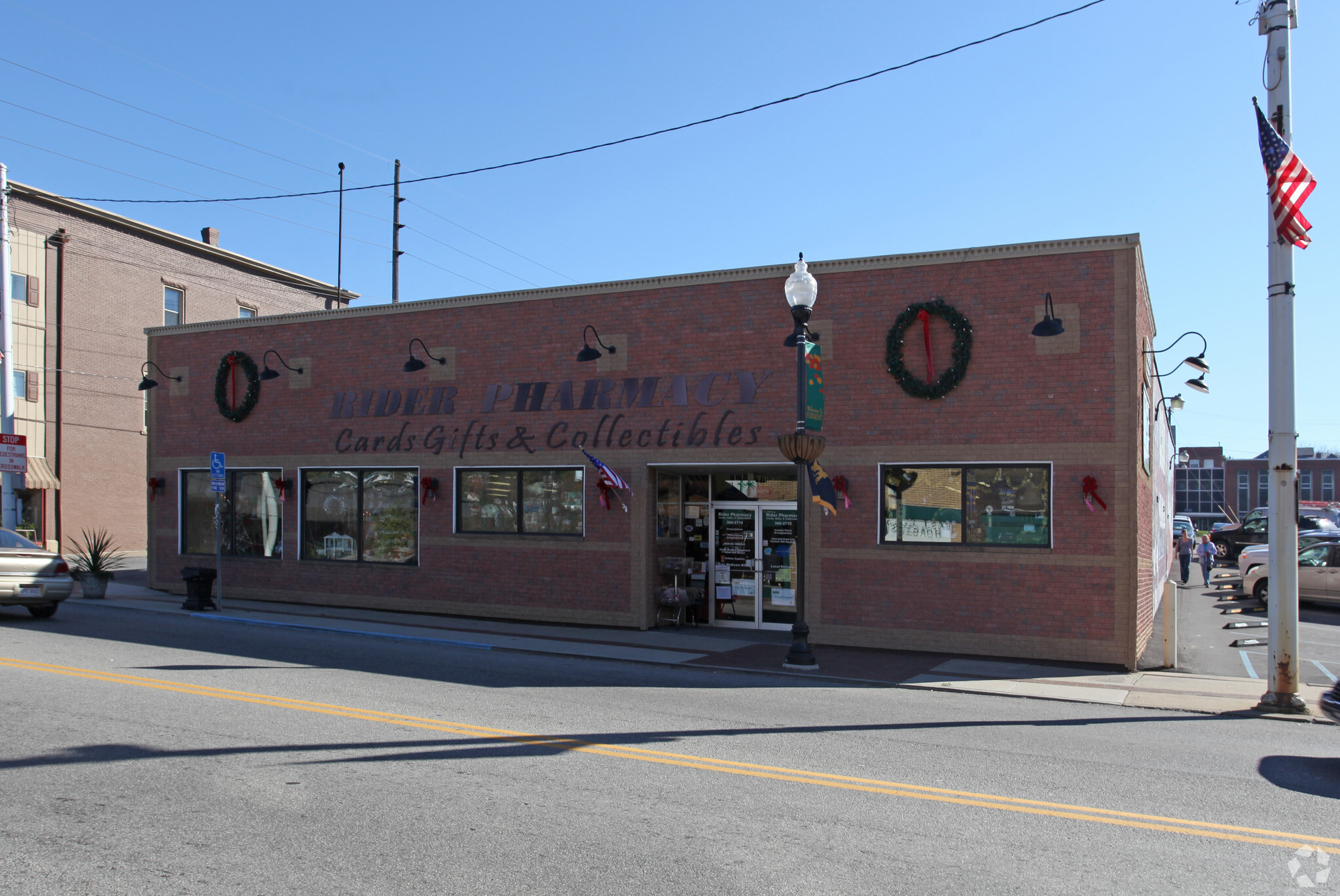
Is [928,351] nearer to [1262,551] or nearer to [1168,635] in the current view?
[1168,635]

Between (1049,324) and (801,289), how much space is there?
3.93 meters

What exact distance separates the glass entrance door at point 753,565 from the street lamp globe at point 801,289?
16.1 ft

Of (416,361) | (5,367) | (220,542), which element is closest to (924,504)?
(416,361)

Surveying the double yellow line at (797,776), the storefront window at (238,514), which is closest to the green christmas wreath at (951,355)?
the double yellow line at (797,776)

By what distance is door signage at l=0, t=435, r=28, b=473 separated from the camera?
20.6 metres

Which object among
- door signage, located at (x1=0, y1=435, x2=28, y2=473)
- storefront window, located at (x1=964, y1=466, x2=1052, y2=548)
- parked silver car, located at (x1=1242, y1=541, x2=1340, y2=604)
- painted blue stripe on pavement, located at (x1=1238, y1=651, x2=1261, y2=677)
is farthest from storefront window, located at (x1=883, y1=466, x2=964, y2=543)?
door signage, located at (x1=0, y1=435, x2=28, y2=473)

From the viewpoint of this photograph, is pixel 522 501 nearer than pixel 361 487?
Yes

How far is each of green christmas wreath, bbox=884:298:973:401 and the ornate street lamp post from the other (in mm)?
2372

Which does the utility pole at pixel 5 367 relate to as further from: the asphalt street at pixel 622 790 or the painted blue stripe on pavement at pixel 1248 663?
the painted blue stripe on pavement at pixel 1248 663

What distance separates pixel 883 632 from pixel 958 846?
30.4 feet

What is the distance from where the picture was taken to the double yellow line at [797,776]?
584 cm

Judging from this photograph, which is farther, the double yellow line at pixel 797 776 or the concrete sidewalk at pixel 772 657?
the concrete sidewalk at pixel 772 657

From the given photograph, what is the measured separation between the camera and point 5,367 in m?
21.7

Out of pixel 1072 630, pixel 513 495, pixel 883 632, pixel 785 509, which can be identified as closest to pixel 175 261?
pixel 513 495
